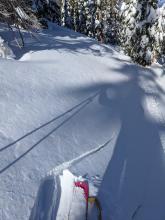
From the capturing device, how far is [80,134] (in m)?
9.80

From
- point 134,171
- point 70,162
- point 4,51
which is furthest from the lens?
point 4,51

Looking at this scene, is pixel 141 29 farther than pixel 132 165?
Yes

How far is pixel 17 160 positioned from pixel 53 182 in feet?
3.17

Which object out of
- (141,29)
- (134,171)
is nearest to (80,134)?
(134,171)

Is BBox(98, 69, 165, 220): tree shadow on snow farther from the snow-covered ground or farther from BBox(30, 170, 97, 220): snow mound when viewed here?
BBox(30, 170, 97, 220): snow mound

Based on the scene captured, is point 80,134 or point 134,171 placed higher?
point 80,134

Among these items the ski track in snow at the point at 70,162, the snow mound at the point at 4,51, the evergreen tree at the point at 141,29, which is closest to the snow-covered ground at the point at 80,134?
the ski track in snow at the point at 70,162

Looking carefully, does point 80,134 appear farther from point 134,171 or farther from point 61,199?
point 61,199

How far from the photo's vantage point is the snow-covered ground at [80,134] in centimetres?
746

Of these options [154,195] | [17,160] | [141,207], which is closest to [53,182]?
[17,160]

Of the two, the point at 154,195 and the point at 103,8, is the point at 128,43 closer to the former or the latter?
the point at 154,195

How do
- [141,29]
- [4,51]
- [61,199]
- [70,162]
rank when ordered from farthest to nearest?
1. [141,29]
2. [4,51]
3. [70,162]
4. [61,199]

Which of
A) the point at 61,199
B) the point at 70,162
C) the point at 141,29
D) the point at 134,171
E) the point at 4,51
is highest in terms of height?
the point at 4,51

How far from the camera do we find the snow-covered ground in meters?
7.46
